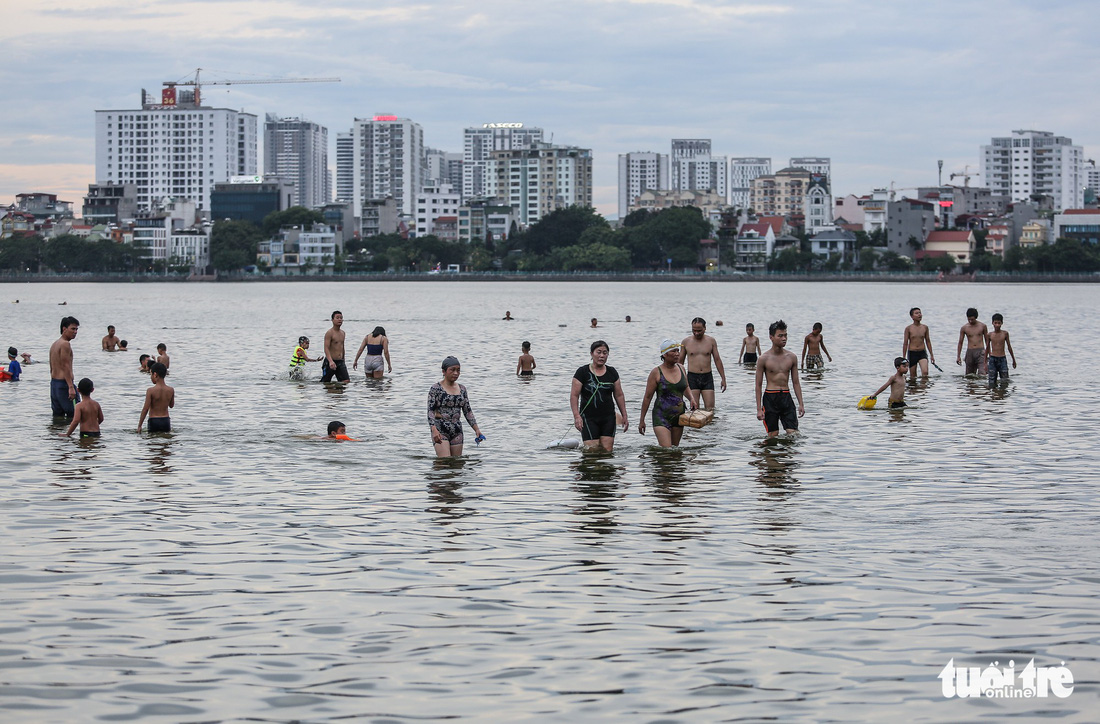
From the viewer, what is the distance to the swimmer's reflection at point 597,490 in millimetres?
12953

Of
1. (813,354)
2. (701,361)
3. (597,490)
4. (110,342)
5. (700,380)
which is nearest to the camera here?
(597,490)

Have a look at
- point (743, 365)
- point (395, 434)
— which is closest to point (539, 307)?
point (743, 365)

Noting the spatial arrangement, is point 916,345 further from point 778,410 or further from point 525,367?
point 778,410

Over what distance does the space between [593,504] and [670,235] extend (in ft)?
617

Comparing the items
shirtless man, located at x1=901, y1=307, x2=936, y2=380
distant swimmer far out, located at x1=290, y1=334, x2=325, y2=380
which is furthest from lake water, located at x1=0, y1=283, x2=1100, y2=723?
distant swimmer far out, located at x1=290, y1=334, x2=325, y2=380

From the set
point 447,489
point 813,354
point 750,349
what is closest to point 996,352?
point 813,354

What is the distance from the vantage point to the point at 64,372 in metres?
19.8

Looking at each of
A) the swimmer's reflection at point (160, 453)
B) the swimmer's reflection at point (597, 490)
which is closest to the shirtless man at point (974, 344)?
the swimmer's reflection at point (597, 490)

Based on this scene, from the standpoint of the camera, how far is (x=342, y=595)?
10023 mm

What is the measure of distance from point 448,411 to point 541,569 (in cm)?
514

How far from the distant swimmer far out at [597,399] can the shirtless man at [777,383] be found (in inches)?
98.6

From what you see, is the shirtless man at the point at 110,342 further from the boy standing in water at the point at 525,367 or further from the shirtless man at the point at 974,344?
the shirtless man at the point at 974,344

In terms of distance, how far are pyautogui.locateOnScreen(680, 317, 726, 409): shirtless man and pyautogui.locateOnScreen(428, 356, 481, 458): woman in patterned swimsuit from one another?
5.37 metres

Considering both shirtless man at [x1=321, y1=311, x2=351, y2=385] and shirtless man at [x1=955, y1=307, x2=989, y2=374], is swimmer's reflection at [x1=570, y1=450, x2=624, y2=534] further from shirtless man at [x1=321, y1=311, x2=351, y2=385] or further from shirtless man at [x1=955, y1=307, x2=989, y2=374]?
shirtless man at [x1=955, y1=307, x2=989, y2=374]
